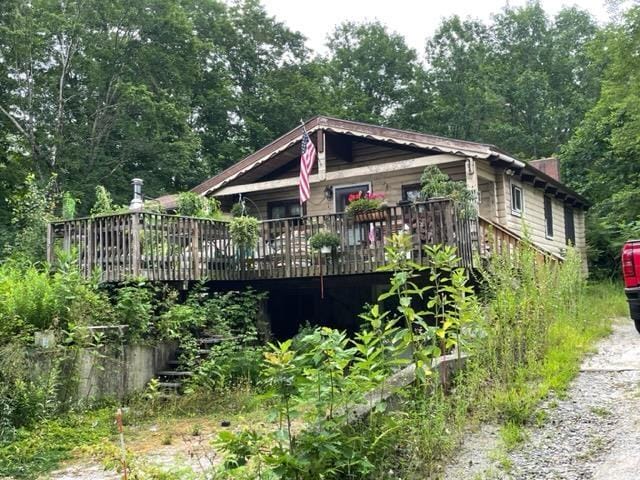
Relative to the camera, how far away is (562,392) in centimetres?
560

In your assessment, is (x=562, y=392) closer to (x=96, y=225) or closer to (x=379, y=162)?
(x=96, y=225)

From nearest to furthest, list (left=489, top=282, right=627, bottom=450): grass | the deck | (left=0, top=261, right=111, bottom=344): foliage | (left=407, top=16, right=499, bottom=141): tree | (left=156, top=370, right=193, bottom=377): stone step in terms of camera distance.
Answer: (left=489, top=282, right=627, bottom=450): grass
(left=0, top=261, right=111, bottom=344): foliage
(left=156, top=370, right=193, bottom=377): stone step
the deck
(left=407, top=16, right=499, bottom=141): tree

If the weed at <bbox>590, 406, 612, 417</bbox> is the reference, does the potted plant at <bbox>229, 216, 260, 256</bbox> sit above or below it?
above

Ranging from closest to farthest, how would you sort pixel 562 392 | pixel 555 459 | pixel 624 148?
1. pixel 555 459
2. pixel 562 392
3. pixel 624 148

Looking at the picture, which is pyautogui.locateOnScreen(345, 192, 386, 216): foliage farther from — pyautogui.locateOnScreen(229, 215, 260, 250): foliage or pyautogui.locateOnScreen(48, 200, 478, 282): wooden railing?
pyautogui.locateOnScreen(229, 215, 260, 250): foliage

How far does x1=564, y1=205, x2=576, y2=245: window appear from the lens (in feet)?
65.6

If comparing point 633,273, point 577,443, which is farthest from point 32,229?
point 577,443

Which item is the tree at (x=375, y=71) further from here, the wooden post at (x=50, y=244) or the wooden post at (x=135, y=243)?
the wooden post at (x=135, y=243)

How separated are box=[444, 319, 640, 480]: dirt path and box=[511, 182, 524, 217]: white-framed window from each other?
9705mm

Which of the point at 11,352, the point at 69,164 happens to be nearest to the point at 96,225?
the point at 11,352

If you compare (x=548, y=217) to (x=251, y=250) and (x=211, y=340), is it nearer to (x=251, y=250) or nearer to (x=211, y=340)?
(x=251, y=250)

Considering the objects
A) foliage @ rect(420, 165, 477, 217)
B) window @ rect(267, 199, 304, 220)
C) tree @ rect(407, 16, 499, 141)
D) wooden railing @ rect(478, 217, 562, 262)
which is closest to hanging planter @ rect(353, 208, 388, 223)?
foliage @ rect(420, 165, 477, 217)

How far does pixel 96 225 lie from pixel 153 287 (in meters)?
1.68

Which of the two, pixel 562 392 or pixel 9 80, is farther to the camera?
pixel 9 80
